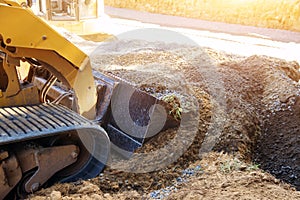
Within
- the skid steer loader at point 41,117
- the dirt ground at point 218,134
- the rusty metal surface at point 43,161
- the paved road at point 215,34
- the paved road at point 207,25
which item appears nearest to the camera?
the skid steer loader at point 41,117

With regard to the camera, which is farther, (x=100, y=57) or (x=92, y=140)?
(x=100, y=57)

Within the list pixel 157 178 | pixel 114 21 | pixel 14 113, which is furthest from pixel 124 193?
pixel 114 21

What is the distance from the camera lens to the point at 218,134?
4.02 meters

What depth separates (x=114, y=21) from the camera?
1428cm

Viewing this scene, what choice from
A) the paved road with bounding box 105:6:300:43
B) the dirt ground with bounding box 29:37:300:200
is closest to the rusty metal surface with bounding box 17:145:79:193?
the dirt ground with bounding box 29:37:300:200

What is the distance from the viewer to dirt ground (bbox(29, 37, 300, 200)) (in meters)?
3.17

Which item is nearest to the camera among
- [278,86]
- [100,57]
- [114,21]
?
[278,86]

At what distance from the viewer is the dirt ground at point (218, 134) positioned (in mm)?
3166

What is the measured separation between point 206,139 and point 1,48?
2.15m

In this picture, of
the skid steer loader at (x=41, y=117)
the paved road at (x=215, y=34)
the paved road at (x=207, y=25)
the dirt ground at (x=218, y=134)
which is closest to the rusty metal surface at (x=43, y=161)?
the skid steer loader at (x=41, y=117)

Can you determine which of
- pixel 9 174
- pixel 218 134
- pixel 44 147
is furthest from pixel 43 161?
pixel 218 134

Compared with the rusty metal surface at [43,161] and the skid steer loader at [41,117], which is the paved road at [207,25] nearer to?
the skid steer loader at [41,117]

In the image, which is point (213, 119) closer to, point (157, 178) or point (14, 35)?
point (157, 178)

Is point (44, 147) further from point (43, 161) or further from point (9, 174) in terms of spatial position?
point (9, 174)
